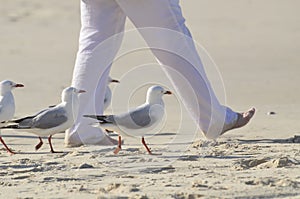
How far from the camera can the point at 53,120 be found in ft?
27.3

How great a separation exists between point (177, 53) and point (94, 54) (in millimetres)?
784

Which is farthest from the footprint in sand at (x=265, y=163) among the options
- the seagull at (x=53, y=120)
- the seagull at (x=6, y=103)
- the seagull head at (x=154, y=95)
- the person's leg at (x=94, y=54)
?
the seagull at (x=6, y=103)

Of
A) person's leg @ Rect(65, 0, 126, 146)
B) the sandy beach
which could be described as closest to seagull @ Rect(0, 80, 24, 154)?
the sandy beach

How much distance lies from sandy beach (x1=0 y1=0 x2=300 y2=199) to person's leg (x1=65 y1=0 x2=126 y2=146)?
252 millimetres

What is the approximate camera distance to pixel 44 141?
30.1 feet

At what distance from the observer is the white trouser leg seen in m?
7.64

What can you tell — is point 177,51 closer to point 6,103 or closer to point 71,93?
point 71,93

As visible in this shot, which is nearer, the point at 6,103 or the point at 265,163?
the point at 265,163

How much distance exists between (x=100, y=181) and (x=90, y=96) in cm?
190

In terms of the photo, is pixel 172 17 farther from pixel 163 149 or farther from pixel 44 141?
pixel 44 141

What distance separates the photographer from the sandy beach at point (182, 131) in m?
6.12

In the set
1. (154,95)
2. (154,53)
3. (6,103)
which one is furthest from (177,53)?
(6,103)

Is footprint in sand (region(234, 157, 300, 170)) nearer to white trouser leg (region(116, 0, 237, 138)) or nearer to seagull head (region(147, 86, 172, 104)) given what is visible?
white trouser leg (region(116, 0, 237, 138))

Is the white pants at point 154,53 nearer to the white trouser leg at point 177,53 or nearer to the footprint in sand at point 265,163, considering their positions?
the white trouser leg at point 177,53
